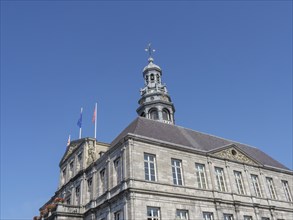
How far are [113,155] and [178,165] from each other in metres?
5.29

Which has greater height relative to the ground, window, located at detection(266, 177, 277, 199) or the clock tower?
the clock tower

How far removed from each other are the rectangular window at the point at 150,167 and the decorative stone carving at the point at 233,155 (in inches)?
267

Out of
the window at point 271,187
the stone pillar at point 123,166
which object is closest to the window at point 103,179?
the stone pillar at point 123,166

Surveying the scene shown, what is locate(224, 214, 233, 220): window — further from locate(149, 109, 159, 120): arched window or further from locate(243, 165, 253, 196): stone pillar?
locate(149, 109, 159, 120): arched window

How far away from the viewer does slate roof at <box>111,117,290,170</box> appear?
2912 cm

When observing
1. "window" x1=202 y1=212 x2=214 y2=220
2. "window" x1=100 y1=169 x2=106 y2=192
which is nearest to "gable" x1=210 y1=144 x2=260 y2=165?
"window" x1=202 y1=212 x2=214 y2=220

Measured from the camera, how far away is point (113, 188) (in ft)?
84.9

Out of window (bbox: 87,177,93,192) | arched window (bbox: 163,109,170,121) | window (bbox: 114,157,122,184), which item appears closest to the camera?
window (bbox: 114,157,122,184)

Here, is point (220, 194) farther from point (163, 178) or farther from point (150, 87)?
point (150, 87)

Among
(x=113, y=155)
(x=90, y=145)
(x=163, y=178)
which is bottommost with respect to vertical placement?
(x=163, y=178)

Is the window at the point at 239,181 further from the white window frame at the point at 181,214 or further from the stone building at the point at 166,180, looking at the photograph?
the white window frame at the point at 181,214

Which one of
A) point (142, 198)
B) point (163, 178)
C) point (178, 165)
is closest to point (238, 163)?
point (178, 165)

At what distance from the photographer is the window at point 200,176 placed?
2791cm

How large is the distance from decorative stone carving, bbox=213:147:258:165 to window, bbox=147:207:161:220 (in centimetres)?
862
